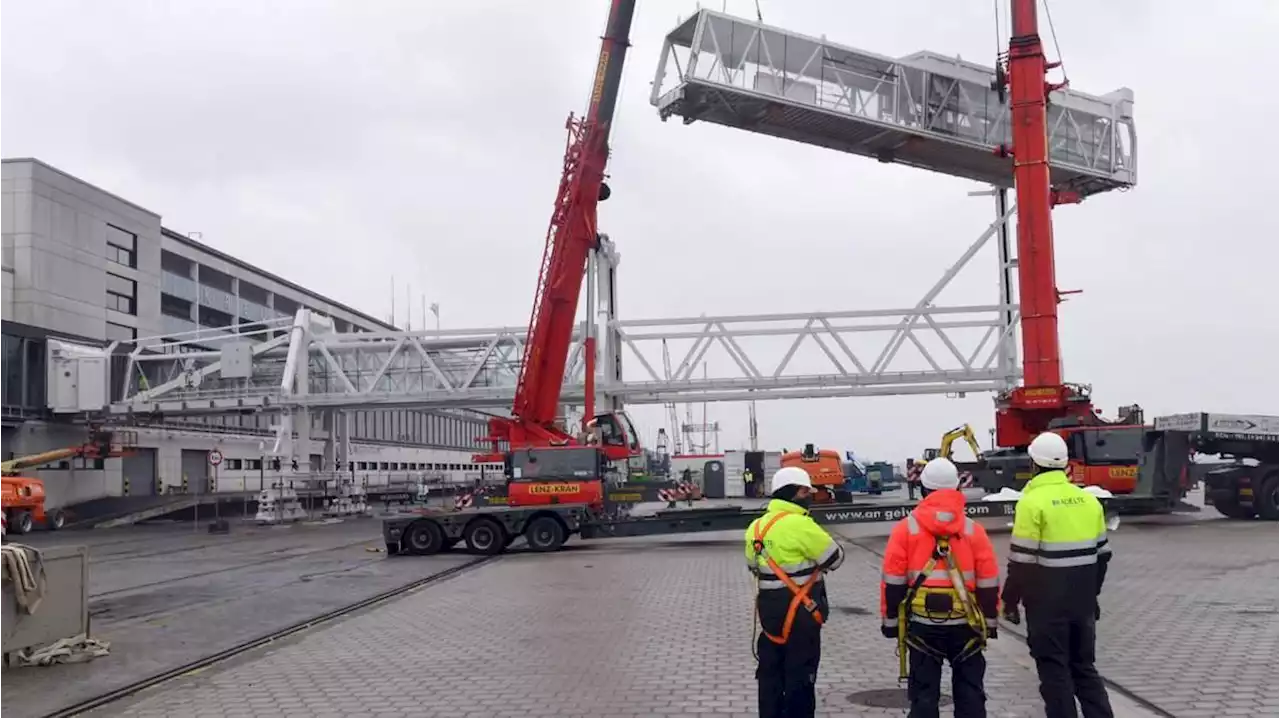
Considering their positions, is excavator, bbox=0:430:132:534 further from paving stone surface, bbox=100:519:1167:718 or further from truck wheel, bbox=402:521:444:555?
paving stone surface, bbox=100:519:1167:718

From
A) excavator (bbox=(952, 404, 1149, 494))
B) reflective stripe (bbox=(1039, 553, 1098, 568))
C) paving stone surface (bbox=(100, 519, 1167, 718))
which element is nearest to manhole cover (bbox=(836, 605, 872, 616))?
paving stone surface (bbox=(100, 519, 1167, 718))

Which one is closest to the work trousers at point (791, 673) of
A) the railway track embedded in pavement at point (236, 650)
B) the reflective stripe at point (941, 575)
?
the reflective stripe at point (941, 575)

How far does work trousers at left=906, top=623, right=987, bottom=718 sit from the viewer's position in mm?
5824

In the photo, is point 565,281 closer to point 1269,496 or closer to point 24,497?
point 1269,496

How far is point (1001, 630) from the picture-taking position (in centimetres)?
1108

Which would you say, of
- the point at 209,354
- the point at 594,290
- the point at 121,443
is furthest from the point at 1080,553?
the point at 121,443

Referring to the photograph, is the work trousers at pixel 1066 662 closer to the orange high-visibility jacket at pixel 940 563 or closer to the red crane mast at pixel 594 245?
the orange high-visibility jacket at pixel 940 563

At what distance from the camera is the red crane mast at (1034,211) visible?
2270 cm

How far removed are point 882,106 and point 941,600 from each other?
23332 millimetres

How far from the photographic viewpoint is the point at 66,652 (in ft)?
33.5

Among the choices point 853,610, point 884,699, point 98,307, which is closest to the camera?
point 884,699

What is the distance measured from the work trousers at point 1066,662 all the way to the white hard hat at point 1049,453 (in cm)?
85

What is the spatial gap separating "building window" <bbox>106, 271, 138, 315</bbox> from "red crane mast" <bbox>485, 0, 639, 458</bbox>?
1156 inches

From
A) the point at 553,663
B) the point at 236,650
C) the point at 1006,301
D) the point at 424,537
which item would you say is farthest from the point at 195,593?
the point at 1006,301
